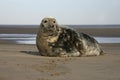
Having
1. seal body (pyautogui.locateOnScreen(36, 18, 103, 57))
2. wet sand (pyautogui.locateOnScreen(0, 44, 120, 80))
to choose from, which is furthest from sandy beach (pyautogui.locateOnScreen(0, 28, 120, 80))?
seal body (pyautogui.locateOnScreen(36, 18, 103, 57))

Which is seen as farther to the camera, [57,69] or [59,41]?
[59,41]

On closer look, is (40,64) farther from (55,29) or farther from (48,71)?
(55,29)

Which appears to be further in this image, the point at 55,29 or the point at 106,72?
the point at 55,29

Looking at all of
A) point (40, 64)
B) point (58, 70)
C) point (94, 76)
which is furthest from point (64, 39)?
point (94, 76)

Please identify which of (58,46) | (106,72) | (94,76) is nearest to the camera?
(94,76)

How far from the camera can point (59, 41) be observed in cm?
1344

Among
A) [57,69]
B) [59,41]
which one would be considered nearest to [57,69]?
[57,69]

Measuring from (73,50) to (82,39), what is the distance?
1.87 feet

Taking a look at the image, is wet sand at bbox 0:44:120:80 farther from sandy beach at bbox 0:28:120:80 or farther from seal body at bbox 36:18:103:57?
seal body at bbox 36:18:103:57

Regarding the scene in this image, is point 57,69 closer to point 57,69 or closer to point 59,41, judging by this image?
point 57,69

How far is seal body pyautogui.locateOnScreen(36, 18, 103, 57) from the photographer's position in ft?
43.6

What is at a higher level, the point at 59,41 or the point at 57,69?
the point at 59,41

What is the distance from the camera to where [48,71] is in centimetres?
962

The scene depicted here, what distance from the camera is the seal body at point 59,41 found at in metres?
13.3
